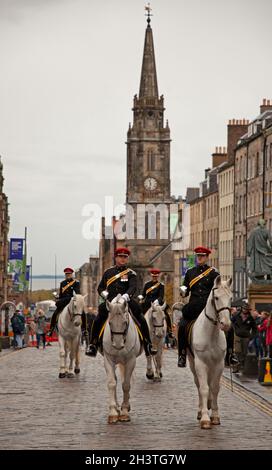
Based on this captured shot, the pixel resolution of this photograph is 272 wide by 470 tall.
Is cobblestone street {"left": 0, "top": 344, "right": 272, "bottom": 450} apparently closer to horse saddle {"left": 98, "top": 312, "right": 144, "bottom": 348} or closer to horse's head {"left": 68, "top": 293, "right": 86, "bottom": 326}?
horse saddle {"left": 98, "top": 312, "right": 144, "bottom": 348}

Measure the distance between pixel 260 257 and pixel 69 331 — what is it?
1854 centimetres

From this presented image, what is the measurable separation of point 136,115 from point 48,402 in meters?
168

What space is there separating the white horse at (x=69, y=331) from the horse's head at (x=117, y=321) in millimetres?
10344

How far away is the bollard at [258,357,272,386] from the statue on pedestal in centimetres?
1869

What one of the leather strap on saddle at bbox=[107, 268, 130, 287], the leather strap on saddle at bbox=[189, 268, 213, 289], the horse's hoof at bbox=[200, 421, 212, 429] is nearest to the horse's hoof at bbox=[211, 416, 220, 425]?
the horse's hoof at bbox=[200, 421, 212, 429]

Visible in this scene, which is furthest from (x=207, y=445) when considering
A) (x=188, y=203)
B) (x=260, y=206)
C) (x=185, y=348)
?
(x=188, y=203)

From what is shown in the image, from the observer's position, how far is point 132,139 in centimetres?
19275

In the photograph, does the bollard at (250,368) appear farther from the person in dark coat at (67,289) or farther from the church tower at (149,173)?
the church tower at (149,173)

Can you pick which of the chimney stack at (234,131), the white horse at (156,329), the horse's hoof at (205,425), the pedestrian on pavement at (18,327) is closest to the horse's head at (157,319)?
the white horse at (156,329)

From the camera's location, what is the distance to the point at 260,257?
50.2m

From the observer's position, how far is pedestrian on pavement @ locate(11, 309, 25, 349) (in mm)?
57188

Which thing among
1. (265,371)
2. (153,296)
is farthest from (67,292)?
(265,371)

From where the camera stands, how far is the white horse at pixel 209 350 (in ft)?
65.6
